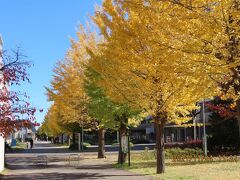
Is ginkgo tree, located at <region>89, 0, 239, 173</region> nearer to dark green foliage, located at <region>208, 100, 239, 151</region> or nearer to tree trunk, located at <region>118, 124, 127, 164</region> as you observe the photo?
tree trunk, located at <region>118, 124, 127, 164</region>

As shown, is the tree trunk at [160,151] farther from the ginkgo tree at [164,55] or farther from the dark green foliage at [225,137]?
the dark green foliage at [225,137]

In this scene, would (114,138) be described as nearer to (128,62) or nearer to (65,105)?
(65,105)

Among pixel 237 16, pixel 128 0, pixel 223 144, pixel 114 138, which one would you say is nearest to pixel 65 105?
pixel 223 144

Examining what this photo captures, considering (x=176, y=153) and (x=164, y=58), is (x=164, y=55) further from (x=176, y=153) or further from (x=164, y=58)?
(x=176, y=153)

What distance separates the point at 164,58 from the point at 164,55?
0.11m

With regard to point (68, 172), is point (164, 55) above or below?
above

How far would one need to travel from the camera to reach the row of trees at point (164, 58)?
8688 millimetres

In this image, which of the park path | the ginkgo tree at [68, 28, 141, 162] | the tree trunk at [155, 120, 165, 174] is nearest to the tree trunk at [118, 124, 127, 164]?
the ginkgo tree at [68, 28, 141, 162]

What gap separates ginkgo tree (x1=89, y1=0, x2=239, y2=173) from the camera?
28.8ft

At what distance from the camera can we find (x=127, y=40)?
13570mm

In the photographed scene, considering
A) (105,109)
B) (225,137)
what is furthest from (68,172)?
(225,137)

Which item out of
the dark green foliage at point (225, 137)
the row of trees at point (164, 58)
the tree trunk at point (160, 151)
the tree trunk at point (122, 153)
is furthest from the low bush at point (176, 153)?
the tree trunk at point (160, 151)

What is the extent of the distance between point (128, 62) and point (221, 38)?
5741 mm

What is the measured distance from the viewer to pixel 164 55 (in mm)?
9797
